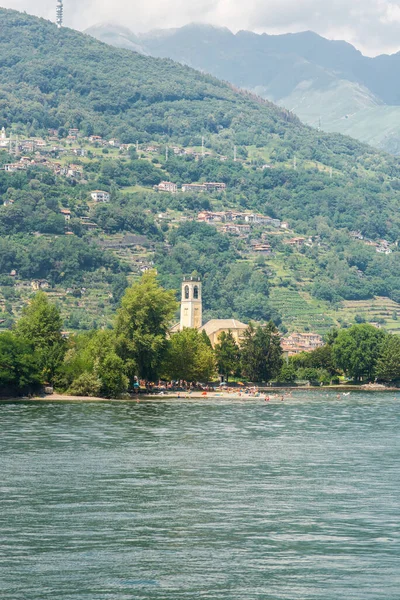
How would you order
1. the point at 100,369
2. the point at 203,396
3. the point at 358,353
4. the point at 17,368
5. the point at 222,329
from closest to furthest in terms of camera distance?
the point at 17,368 → the point at 100,369 → the point at 203,396 → the point at 358,353 → the point at 222,329

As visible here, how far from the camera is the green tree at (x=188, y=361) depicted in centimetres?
13312

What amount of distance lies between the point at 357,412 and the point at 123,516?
63496mm

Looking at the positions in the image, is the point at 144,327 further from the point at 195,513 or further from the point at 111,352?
the point at 195,513

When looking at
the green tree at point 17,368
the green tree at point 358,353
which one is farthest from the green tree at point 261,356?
the green tree at point 17,368

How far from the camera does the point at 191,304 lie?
18262 centimetres

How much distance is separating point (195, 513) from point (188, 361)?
87.3 m

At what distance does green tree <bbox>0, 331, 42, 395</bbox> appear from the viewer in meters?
107

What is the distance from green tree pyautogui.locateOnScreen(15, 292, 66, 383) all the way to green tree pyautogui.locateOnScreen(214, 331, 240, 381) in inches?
1469

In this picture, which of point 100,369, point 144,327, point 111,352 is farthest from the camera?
point 144,327

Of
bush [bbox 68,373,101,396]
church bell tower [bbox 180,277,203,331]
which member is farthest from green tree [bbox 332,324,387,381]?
bush [bbox 68,373,101,396]

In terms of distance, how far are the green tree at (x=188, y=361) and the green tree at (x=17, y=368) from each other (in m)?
21.3

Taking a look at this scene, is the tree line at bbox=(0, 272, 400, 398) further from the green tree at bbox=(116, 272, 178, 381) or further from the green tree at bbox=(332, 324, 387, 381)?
the green tree at bbox=(332, 324, 387, 381)

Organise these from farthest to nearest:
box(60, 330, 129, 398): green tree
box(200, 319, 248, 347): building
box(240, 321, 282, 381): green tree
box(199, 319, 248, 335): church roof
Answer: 1. box(199, 319, 248, 335): church roof
2. box(200, 319, 248, 347): building
3. box(240, 321, 282, 381): green tree
4. box(60, 330, 129, 398): green tree

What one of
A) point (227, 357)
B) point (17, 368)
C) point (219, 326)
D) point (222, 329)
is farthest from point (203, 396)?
point (219, 326)
